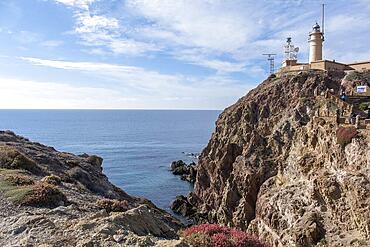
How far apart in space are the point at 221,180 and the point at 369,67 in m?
30.0

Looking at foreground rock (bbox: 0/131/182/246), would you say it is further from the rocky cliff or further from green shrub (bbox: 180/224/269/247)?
the rocky cliff

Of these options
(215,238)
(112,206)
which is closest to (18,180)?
(112,206)

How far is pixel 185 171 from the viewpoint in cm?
7462

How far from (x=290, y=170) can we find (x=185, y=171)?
40233mm

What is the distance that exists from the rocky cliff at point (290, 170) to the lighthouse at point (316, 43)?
7.03 meters

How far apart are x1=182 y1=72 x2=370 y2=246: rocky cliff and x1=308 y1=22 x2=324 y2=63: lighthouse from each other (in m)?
7.03

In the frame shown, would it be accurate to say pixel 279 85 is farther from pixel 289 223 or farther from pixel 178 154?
pixel 178 154

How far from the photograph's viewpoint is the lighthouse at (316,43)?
5650 centimetres

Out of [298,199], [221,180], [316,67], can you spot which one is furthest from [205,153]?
[298,199]

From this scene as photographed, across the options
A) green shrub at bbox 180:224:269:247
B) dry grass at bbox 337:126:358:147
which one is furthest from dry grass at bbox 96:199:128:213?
dry grass at bbox 337:126:358:147

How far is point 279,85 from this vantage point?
5209 centimetres

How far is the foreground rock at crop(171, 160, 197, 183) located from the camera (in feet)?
231

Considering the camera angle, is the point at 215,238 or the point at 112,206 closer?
the point at 215,238

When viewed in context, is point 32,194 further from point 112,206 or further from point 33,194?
point 112,206
